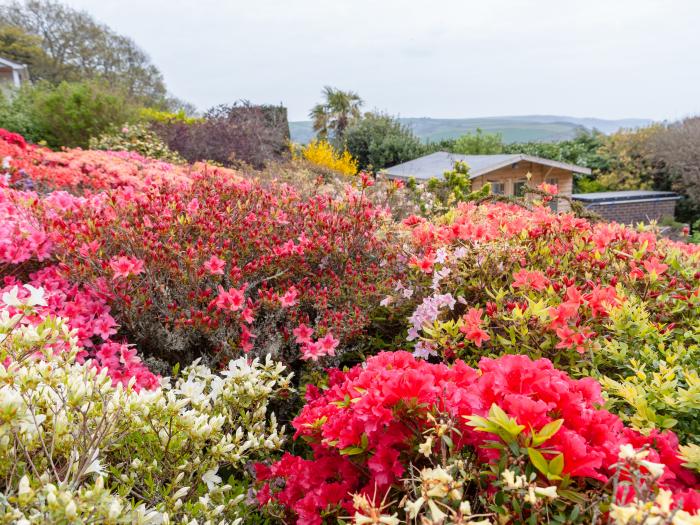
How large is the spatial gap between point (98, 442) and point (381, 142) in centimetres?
2174

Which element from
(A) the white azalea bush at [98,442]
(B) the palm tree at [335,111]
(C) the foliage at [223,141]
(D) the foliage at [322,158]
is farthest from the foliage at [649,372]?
(B) the palm tree at [335,111]

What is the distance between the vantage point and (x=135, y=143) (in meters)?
11.1

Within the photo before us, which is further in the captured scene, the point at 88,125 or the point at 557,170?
the point at 557,170

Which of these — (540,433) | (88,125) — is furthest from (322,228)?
(88,125)

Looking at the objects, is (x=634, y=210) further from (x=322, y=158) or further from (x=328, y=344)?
(x=328, y=344)

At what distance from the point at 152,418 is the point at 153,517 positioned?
1.21 ft

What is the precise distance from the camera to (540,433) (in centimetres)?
102

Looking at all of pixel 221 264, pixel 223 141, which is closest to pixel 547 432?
pixel 221 264

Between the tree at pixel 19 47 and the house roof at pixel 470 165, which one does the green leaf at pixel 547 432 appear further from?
the tree at pixel 19 47

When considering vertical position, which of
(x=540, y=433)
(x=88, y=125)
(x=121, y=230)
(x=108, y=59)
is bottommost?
(x=540, y=433)

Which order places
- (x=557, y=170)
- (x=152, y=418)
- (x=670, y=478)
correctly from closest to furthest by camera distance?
(x=670, y=478), (x=152, y=418), (x=557, y=170)

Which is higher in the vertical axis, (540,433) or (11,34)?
(11,34)

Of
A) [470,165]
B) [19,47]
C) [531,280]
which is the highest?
[19,47]

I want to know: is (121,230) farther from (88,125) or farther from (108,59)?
(108,59)
